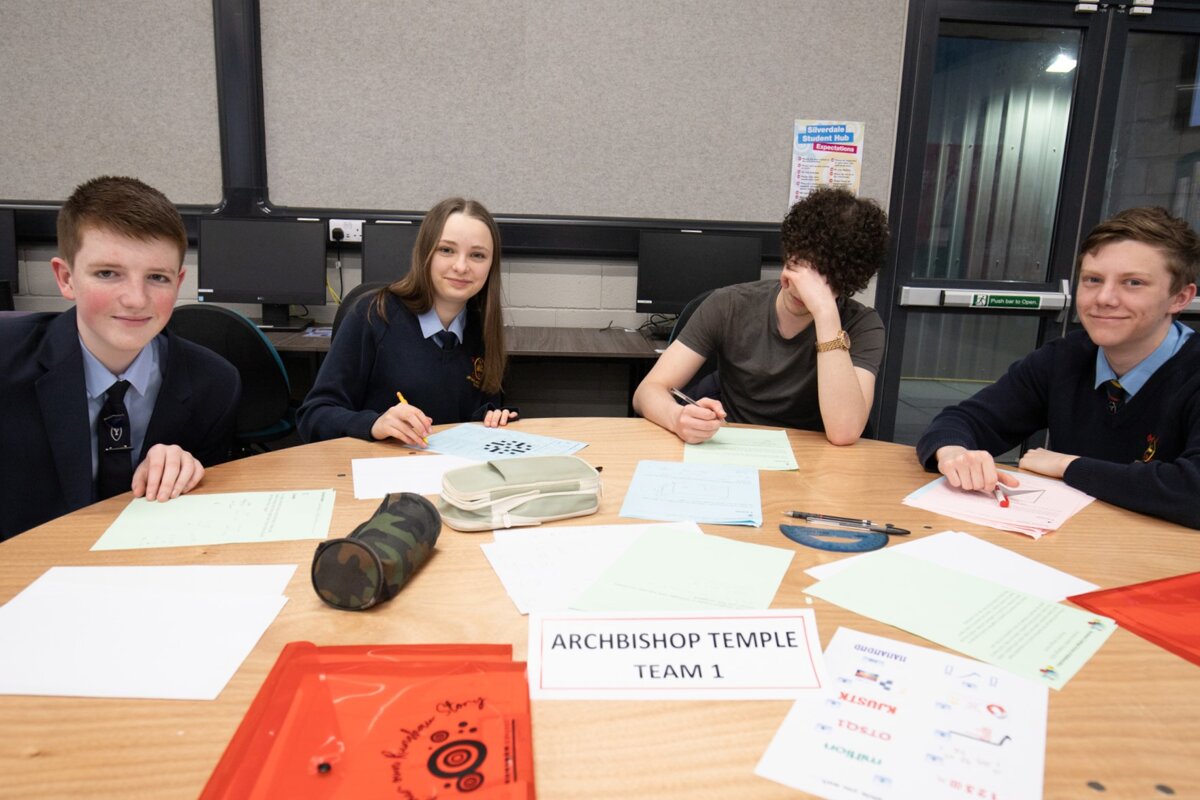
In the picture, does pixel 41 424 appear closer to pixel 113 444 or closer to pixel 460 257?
pixel 113 444

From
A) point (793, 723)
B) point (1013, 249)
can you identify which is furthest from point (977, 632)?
point (1013, 249)

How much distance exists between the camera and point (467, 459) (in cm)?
133

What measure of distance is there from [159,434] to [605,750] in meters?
1.07

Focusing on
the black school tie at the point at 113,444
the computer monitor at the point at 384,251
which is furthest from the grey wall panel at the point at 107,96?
the black school tie at the point at 113,444

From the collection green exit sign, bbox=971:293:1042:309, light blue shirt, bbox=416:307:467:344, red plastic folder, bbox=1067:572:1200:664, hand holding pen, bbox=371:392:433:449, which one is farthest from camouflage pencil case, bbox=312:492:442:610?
green exit sign, bbox=971:293:1042:309

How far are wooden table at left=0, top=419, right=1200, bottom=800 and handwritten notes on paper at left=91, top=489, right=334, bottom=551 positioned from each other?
0.09 ft

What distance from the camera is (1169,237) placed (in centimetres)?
136

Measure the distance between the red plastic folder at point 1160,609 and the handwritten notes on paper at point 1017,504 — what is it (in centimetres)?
17

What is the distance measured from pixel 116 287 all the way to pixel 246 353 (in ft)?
3.63

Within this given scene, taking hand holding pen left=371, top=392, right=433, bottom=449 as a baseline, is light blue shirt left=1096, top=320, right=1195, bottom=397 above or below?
above

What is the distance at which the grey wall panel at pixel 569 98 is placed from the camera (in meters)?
3.11

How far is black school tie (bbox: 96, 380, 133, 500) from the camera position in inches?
48.4

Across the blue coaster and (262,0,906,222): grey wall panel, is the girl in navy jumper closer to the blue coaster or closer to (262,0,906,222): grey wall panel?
the blue coaster

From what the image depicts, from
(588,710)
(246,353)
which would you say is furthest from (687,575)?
(246,353)
